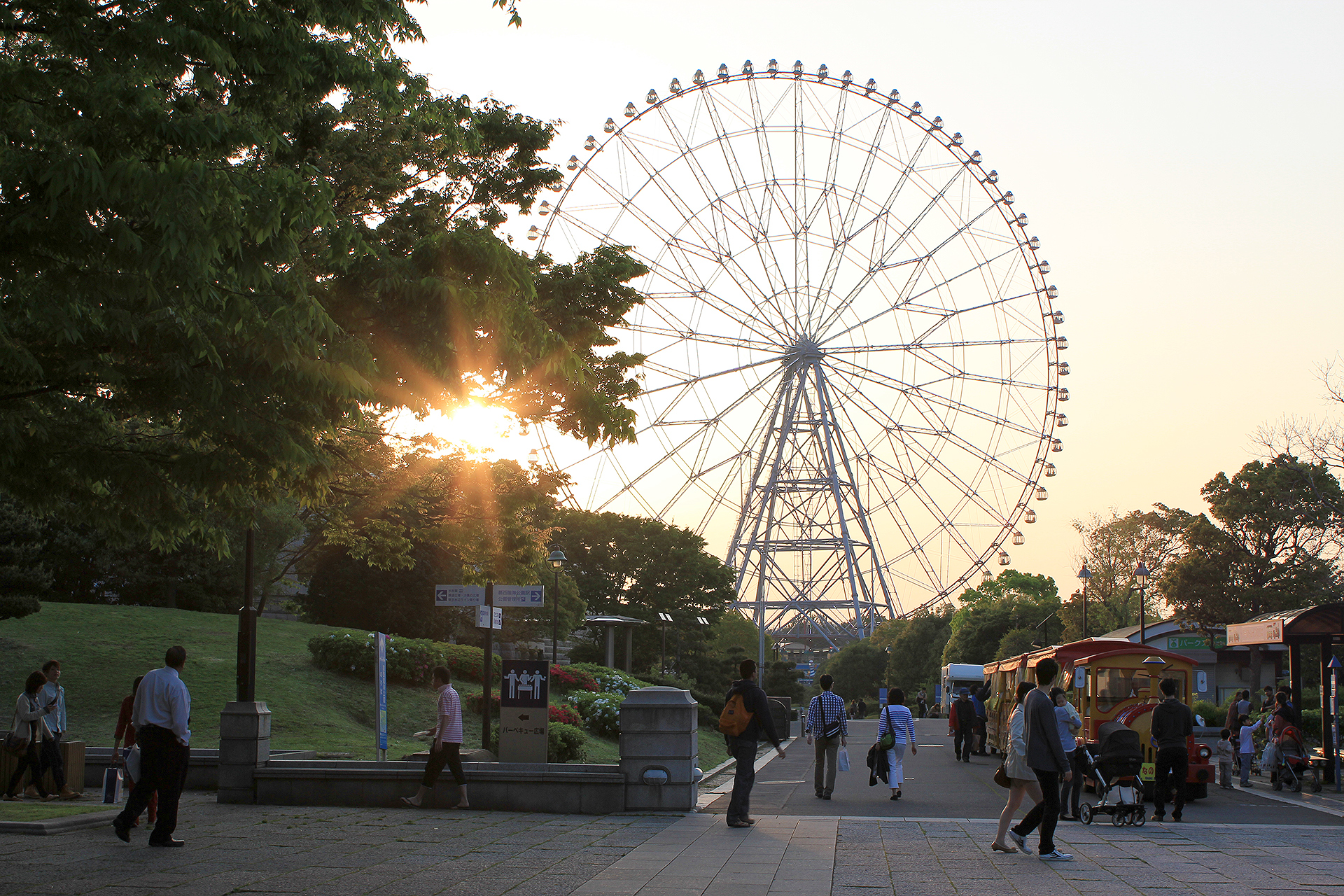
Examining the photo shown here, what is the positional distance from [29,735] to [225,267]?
8.59 m

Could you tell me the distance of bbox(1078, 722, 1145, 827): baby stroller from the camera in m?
14.3

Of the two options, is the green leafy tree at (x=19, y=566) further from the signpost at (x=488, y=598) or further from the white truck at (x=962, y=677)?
the white truck at (x=962, y=677)

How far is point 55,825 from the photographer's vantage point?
11.7 metres

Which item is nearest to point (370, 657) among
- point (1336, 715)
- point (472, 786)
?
point (472, 786)

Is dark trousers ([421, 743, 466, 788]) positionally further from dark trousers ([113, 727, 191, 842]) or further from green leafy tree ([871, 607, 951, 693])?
green leafy tree ([871, 607, 951, 693])

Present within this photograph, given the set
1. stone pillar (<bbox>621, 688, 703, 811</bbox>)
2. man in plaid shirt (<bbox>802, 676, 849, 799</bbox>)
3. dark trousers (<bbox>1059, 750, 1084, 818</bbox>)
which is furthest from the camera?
man in plaid shirt (<bbox>802, 676, 849, 799</bbox>)

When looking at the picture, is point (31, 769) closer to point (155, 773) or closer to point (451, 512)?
point (155, 773)

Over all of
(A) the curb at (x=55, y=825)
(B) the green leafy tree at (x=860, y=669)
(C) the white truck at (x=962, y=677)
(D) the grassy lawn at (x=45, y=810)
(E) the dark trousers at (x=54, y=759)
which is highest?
(E) the dark trousers at (x=54, y=759)

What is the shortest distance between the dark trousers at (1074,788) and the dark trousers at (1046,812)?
418 cm

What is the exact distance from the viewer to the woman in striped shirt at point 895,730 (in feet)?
57.4

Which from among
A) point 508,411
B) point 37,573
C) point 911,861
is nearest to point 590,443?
point 508,411

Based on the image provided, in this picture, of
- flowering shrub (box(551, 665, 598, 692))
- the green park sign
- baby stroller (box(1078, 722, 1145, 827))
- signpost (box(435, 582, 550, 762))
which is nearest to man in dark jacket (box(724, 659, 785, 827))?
baby stroller (box(1078, 722, 1145, 827))

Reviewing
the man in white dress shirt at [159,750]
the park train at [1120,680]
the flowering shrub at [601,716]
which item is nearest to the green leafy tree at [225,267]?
the man in white dress shirt at [159,750]

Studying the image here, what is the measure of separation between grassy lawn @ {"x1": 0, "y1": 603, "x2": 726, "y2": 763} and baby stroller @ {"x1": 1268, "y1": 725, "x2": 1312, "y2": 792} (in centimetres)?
1081
